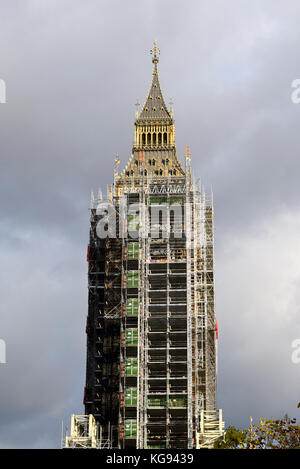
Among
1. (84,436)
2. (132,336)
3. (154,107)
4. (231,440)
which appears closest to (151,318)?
(132,336)

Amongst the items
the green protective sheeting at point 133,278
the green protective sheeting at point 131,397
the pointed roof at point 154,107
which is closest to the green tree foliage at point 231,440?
the green protective sheeting at point 131,397

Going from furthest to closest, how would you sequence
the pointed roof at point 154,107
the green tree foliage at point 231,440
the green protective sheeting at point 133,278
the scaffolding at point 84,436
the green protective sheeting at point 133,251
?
1. the pointed roof at point 154,107
2. the green protective sheeting at point 133,251
3. the green protective sheeting at point 133,278
4. the scaffolding at point 84,436
5. the green tree foliage at point 231,440

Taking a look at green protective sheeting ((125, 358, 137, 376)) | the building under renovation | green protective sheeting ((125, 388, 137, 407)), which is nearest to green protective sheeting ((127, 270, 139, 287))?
the building under renovation

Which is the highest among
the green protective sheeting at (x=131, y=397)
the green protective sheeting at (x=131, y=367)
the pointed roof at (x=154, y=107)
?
the pointed roof at (x=154, y=107)

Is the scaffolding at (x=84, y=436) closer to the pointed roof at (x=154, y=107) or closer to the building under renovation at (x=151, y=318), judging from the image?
the building under renovation at (x=151, y=318)

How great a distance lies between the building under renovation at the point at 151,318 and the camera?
124875 millimetres

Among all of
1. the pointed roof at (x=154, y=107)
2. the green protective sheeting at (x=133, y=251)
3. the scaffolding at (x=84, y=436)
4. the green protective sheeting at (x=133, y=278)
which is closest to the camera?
the scaffolding at (x=84, y=436)

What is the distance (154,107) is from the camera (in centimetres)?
16000

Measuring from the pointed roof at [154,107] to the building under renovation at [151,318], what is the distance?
11.4 m

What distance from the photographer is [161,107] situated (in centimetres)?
15975

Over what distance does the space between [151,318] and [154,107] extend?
1656 inches

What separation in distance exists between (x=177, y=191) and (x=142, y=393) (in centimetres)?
2959

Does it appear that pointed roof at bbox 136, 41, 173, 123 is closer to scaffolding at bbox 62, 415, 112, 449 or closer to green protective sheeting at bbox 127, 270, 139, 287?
green protective sheeting at bbox 127, 270, 139, 287
